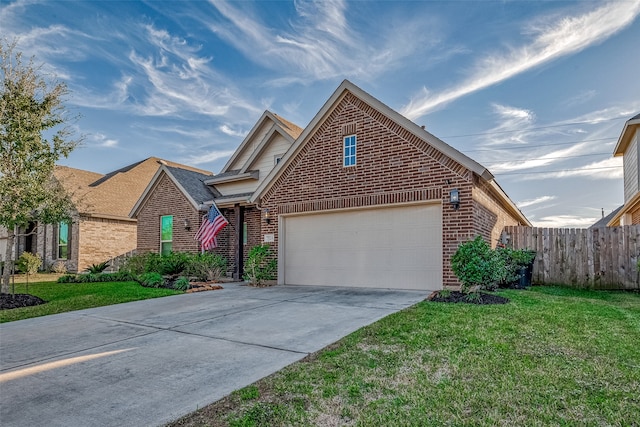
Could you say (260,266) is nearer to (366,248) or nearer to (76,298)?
(366,248)

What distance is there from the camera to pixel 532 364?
3758 millimetres

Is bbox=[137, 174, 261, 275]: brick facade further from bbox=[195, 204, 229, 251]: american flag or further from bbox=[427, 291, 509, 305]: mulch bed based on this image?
bbox=[427, 291, 509, 305]: mulch bed

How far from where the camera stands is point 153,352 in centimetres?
464

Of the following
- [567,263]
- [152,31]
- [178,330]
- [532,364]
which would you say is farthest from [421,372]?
[152,31]

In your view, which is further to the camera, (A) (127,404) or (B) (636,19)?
(B) (636,19)

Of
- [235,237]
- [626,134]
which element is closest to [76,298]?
[235,237]

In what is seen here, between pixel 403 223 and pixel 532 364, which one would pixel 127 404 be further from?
pixel 403 223

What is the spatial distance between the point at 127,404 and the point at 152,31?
37.2 feet

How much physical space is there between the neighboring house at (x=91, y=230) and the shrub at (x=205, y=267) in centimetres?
809

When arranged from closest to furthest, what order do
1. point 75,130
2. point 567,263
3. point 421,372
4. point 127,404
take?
point 127,404
point 421,372
point 75,130
point 567,263

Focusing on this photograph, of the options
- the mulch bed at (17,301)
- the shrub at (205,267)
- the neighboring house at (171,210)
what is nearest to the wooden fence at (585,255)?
the shrub at (205,267)

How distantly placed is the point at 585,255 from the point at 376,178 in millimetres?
6296

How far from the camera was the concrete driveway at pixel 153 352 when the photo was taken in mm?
3166

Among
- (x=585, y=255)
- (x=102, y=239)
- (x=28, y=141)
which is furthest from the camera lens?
(x=102, y=239)
